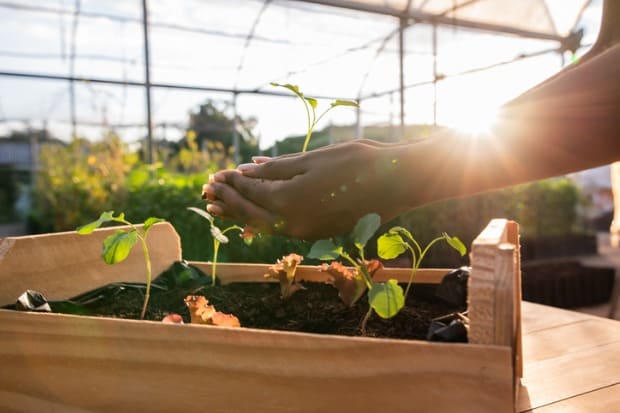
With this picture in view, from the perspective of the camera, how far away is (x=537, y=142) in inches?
21.2

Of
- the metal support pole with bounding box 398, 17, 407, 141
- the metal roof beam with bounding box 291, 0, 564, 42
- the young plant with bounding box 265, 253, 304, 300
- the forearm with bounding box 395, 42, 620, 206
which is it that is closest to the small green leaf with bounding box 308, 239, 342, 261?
the forearm with bounding box 395, 42, 620, 206

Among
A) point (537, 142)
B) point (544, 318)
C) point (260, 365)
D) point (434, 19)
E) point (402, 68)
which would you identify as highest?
point (434, 19)

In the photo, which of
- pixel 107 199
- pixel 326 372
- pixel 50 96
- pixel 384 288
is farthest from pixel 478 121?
pixel 50 96

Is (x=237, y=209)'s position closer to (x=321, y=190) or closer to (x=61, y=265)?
(x=321, y=190)

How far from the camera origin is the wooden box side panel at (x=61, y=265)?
2.57 feet

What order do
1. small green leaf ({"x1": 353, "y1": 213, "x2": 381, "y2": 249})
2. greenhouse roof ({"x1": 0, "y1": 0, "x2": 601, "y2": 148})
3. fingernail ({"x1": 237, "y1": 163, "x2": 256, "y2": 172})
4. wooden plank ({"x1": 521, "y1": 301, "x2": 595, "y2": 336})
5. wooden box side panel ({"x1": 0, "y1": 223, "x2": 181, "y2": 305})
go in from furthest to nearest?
greenhouse roof ({"x1": 0, "y1": 0, "x2": 601, "y2": 148}) → wooden plank ({"x1": 521, "y1": 301, "x2": 595, "y2": 336}) → wooden box side panel ({"x1": 0, "y1": 223, "x2": 181, "y2": 305}) → fingernail ({"x1": 237, "y1": 163, "x2": 256, "y2": 172}) → small green leaf ({"x1": 353, "y1": 213, "x2": 381, "y2": 249})

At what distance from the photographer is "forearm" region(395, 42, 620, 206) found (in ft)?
1.67

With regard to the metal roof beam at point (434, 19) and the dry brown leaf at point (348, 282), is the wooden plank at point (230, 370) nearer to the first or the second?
the dry brown leaf at point (348, 282)

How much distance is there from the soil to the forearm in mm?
189

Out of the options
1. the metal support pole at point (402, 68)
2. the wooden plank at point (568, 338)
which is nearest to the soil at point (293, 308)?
the wooden plank at point (568, 338)

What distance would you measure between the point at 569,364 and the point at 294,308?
1.38ft

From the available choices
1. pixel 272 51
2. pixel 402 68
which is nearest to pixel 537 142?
pixel 402 68

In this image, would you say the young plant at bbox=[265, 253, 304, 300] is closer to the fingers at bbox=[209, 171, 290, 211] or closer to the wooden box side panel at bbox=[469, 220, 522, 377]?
the fingers at bbox=[209, 171, 290, 211]

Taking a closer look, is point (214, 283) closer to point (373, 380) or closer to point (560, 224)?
point (373, 380)
